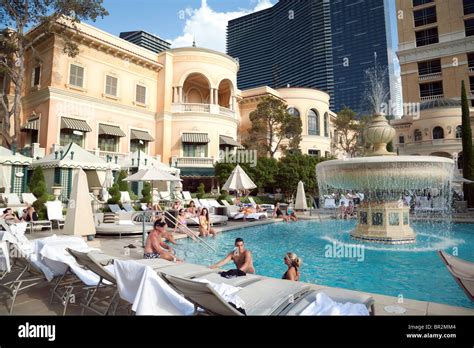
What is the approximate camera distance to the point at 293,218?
623 inches

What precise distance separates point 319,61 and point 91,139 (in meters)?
55.9

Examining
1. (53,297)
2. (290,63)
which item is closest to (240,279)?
(53,297)

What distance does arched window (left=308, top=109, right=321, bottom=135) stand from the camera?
4050 centimetres

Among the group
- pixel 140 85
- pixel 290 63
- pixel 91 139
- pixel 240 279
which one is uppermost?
pixel 290 63

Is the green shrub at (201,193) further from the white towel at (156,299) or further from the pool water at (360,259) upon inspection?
the white towel at (156,299)

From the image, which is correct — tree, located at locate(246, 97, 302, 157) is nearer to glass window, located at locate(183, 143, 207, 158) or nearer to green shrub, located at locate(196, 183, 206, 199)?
glass window, located at locate(183, 143, 207, 158)

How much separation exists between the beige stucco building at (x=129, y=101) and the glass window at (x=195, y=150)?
0.10m

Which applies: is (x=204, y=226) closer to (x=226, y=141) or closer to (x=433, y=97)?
(x=226, y=141)

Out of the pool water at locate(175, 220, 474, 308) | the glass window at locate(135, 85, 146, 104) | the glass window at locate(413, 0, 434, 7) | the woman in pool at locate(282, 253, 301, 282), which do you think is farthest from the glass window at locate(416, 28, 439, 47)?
the woman in pool at locate(282, 253, 301, 282)

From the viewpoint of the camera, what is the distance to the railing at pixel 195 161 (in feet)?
91.5

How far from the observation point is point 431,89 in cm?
4312

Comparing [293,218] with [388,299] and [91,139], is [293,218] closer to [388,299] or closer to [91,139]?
[388,299]
